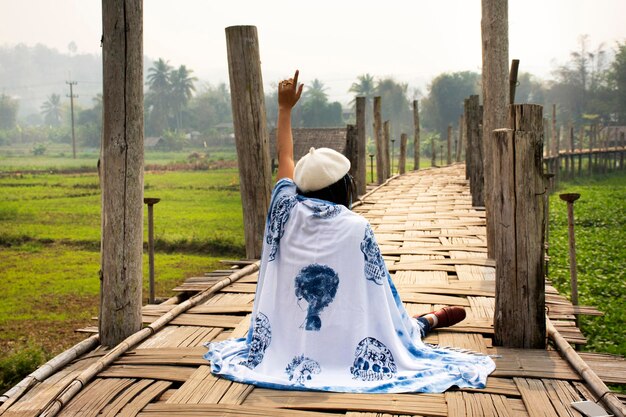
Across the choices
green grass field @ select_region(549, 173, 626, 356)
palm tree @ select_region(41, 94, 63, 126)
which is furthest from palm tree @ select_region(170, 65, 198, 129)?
green grass field @ select_region(549, 173, 626, 356)

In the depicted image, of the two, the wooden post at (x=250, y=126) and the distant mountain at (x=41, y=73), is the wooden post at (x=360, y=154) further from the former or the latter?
the distant mountain at (x=41, y=73)

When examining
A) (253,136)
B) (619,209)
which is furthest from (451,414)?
(619,209)

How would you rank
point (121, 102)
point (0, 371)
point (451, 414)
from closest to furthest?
point (451, 414) < point (121, 102) < point (0, 371)

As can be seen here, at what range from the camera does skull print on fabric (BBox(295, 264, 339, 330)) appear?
9.32ft

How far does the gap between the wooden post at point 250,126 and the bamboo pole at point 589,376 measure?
2.69 m

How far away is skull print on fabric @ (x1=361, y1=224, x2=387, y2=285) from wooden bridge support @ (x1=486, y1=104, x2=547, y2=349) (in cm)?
71

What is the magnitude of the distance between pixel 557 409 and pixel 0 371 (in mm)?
5450

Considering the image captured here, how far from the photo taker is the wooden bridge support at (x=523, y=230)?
3.18 m

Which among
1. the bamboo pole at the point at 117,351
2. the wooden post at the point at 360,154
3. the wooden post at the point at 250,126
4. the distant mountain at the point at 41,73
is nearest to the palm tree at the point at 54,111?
the distant mountain at the point at 41,73

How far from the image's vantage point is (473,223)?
744 centimetres

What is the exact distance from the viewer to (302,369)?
9.10ft

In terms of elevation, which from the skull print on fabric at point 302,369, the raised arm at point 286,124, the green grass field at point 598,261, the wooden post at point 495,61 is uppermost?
the wooden post at point 495,61

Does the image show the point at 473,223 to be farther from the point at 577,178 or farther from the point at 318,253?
the point at 577,178

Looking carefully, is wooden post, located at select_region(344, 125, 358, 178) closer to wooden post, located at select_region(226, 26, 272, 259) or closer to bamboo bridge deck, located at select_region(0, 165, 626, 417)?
wooden post, located at select_region(226, 26, 272, 259)
